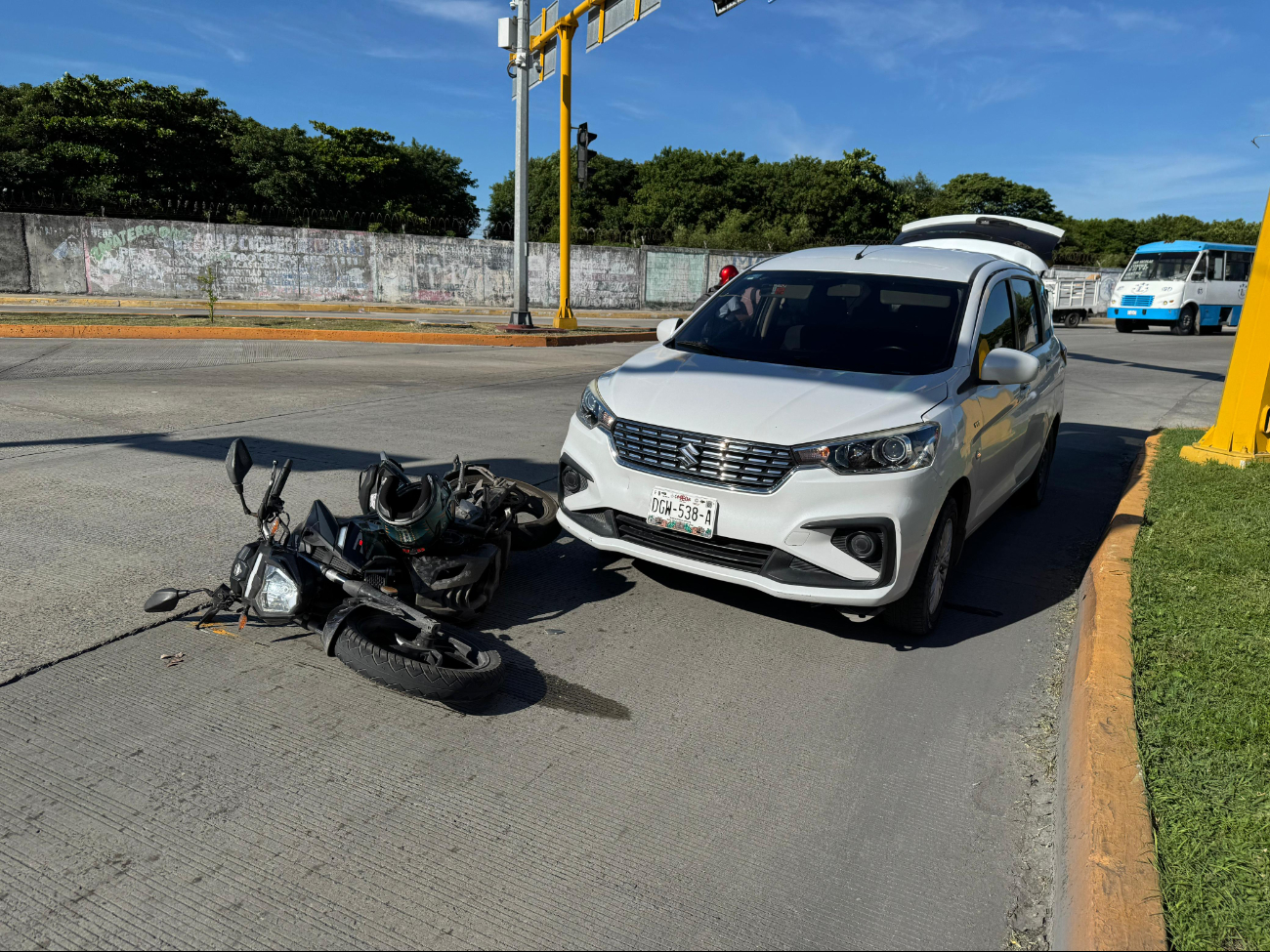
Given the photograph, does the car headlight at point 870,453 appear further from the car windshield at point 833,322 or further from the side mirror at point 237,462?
the side mirror at point 237,462

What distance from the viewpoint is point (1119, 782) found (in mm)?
2783

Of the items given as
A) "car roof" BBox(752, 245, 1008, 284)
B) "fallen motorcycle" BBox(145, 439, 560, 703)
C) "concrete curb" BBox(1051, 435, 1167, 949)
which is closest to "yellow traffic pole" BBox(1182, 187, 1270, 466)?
"car roof" BBox(752, 245, 1008, 284)

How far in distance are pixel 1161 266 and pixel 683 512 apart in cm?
2974

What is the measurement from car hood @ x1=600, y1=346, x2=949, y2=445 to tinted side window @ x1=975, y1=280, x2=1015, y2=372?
1.99ft

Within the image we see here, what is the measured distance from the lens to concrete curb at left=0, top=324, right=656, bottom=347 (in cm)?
1533

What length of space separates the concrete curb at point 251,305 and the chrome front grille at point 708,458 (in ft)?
66.2

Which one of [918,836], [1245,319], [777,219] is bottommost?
[918,836]

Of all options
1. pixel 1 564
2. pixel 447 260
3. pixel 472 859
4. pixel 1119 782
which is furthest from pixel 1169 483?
pixel 447 260

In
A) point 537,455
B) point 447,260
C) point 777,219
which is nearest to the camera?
point 537,455

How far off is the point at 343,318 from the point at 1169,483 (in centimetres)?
1831

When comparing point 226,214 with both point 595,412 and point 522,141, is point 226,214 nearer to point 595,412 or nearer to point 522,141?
point 522,141

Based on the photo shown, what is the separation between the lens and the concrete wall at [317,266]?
25.1m

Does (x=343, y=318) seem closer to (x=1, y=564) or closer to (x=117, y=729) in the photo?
(x=1, y=564)

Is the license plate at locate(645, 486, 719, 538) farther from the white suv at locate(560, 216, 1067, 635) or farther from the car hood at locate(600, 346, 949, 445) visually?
the car hood at locate(600, 346, 949, 445)
